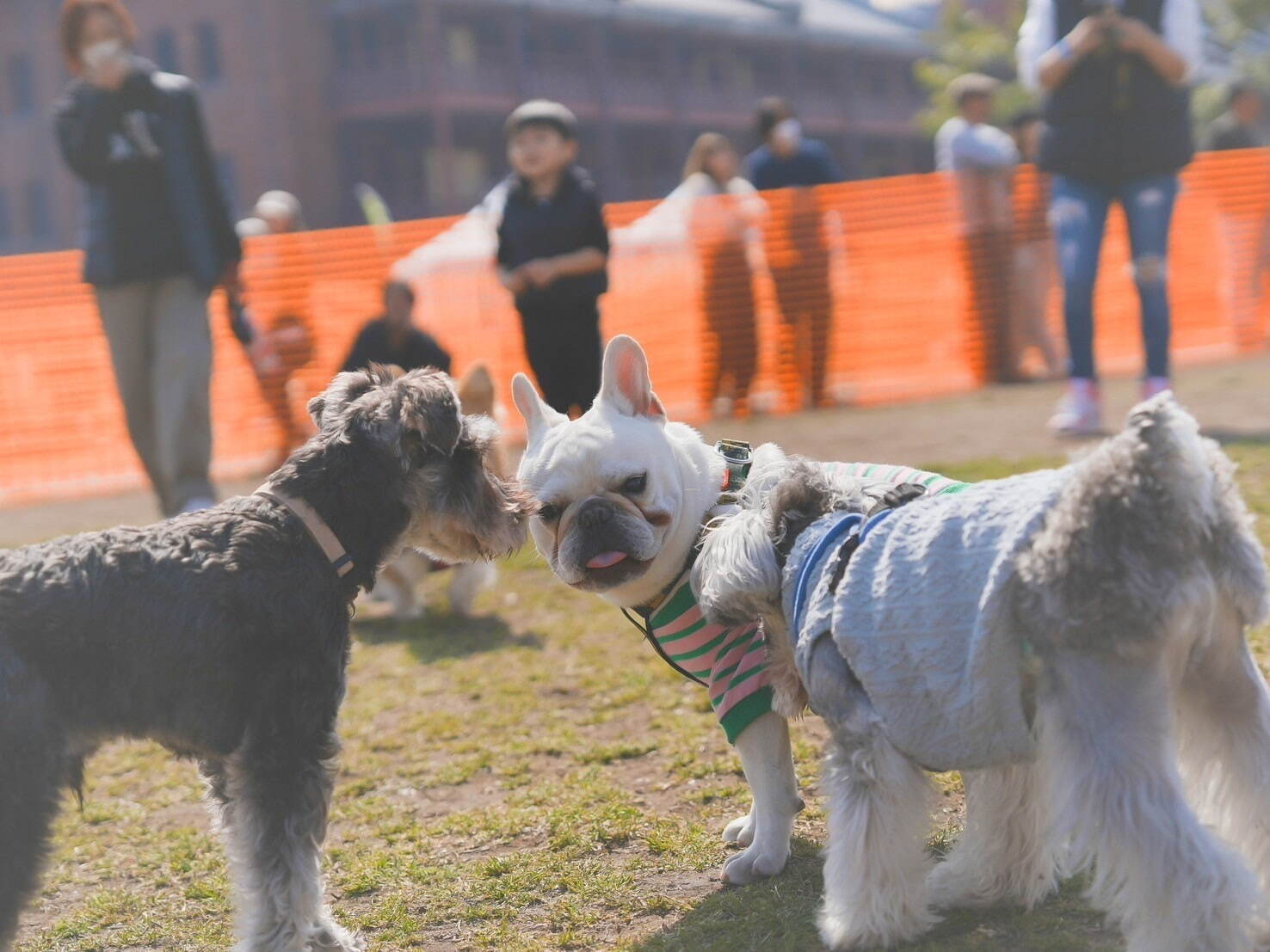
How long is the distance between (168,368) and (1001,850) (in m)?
4.99

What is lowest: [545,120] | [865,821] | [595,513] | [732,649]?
[865,821]

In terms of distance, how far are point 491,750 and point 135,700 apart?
1.78 m

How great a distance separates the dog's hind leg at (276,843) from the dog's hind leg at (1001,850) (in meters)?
1.47

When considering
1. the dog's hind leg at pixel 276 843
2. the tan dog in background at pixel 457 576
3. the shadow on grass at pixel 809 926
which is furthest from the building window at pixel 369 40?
the shadow on grass at pixel 809 926

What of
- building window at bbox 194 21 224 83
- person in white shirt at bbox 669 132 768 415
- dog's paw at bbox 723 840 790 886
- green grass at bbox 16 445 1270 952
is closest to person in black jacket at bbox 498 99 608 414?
green grass at bbox 16 445 1270 952

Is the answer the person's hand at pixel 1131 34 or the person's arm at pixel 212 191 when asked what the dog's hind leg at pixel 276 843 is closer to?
the person's arm at pixel 212 191

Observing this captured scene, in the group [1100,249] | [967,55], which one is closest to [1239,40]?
[967,55]

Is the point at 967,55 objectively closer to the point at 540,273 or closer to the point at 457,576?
the point at 540,273

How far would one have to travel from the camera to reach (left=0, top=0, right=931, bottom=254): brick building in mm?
41844

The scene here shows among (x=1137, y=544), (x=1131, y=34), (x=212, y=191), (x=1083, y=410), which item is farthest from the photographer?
(x=1083, y=410)

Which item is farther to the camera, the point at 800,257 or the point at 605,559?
the point at 800,257

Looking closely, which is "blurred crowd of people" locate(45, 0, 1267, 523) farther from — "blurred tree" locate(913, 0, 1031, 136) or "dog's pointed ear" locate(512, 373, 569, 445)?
"blurred tree" locate(913, 0, 1031, 136)

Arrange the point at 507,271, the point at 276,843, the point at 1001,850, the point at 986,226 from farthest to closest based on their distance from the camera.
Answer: the point at 986,226 < the point at 507,271 < the point at 276,843 < the point at 1001,850

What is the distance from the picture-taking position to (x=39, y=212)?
143ft
